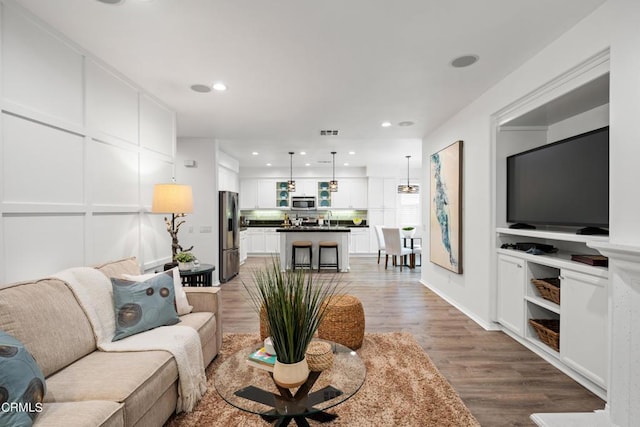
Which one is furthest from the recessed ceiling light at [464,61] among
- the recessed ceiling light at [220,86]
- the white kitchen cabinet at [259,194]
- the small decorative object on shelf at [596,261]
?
the white kitchen cabinet at [259,194]

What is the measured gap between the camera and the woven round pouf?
2871mm

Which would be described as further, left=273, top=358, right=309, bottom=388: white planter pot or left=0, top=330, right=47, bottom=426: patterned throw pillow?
left=273, top=358, right=309, bottom=388: white planter pot

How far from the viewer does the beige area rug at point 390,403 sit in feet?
6.36

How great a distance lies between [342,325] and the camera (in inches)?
113

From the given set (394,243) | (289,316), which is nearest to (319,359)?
(289,316)

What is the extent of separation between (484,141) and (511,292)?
165 cm

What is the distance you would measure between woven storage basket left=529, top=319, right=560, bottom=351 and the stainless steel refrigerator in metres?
4.85

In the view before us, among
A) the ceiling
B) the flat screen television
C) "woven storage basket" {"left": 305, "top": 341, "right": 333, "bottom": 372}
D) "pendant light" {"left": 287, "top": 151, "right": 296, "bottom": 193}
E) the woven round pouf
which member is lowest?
the woven round pouf

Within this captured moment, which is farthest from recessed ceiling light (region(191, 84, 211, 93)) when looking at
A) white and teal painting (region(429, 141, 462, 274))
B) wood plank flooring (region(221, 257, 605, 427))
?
white and teal painting (region(429, 141, 462, 274))

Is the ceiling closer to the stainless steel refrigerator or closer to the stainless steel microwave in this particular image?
the stainless steel refrigerator

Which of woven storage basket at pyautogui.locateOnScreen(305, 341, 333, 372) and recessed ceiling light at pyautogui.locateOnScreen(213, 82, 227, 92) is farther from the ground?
recessed ceiling light at pyautogui.locateOnScreen(213, 82, 227, 92)

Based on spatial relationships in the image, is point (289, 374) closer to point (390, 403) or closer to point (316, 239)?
point (390, 403)

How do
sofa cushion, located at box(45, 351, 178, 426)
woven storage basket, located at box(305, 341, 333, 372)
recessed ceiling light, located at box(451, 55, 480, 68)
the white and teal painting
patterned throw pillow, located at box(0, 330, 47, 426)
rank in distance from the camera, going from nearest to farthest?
patterned throw pillow, located at box(0, 330, 47, 426)
sofa cushion, located at box(45, 351, 178, 426)
woven storage basket, located at box(305, 341, 333, 372)
recessed ceiling light, located at box(451, 55, 480, 68)
the white and teal painting

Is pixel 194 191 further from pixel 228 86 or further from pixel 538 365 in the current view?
pixel 538 365
